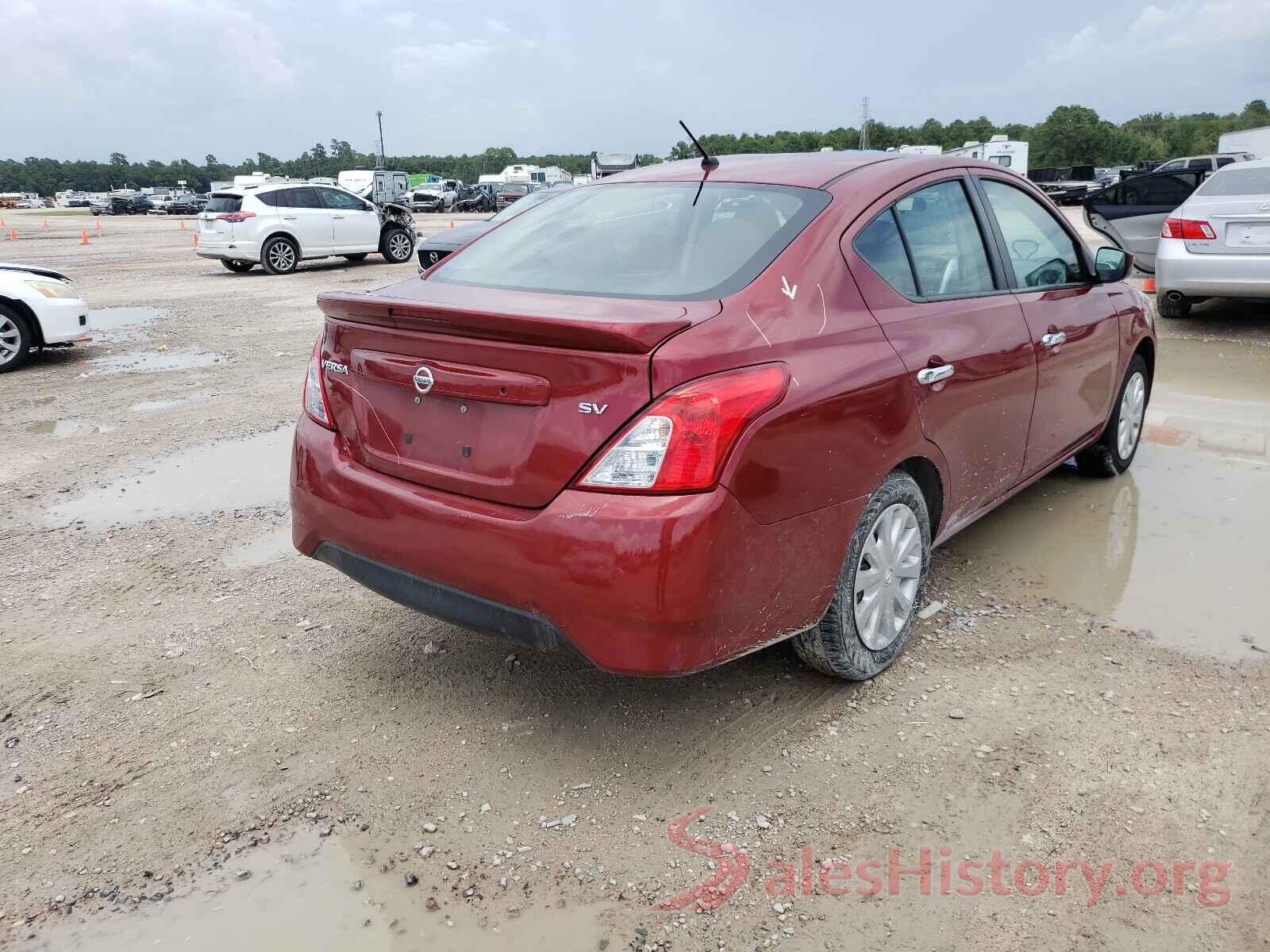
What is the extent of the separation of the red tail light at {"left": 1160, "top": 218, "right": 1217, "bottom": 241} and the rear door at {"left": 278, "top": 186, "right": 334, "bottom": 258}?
47.4ft

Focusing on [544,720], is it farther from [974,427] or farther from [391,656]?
[974,427]

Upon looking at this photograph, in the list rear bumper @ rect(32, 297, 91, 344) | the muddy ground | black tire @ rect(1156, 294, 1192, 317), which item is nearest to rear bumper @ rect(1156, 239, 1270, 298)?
black tire @ rect(1156, 294, 1192, 317)

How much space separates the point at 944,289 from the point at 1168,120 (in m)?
152

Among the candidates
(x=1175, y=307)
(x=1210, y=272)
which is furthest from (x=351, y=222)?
(x=1210, y=272)

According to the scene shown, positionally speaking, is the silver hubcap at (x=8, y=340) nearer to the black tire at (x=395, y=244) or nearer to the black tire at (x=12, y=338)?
the black tire at (x=12, y=338)

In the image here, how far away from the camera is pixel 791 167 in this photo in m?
3.41

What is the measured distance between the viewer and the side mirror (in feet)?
14.7

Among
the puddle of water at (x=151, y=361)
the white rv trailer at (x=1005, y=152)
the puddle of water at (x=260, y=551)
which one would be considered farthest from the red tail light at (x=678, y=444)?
the white rv trailer at (x=1005, y=152)

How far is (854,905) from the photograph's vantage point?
7.51 feet

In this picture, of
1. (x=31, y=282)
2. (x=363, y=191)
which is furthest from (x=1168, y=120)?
(x=31, y=282)

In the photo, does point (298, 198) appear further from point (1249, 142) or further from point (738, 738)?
point (1249, 142)

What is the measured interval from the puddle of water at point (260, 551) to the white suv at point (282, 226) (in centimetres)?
1470

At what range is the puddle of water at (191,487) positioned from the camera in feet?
16.5

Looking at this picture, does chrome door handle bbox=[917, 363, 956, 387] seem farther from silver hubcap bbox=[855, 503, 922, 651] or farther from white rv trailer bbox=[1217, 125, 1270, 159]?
white rv trailer bbox=[1217, 125, 1270, 159]
